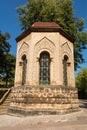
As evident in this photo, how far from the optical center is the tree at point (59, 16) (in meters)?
19.5

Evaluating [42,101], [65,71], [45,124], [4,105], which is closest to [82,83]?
[65,71]

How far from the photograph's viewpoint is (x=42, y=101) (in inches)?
428

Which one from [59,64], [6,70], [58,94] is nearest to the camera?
[58,94]

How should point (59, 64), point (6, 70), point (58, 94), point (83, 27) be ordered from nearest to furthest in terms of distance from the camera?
1. point (58, 94)
2. point (59, 64)
3. point (83, 27)
4. point (6, 70)

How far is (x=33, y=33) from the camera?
40.4 ft

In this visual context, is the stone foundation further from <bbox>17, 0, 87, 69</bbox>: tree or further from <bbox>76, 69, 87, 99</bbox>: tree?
<bbox>76, 69, 87, 99</bbox>: tree

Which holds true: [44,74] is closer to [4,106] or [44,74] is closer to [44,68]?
[44,68]

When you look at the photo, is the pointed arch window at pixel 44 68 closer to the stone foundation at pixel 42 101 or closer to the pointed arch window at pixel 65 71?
the stone foundation at pixel 42 101

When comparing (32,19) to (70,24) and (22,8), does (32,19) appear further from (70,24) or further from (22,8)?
(70,24)

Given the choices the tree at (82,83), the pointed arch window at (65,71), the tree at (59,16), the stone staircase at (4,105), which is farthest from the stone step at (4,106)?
the tree at (82,83)

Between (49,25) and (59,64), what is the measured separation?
327 centimetres

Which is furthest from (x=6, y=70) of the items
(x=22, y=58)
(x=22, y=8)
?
(x=22, y=58)

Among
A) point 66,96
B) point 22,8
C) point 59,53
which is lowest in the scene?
point 66,96

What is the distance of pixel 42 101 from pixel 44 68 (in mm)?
2524
